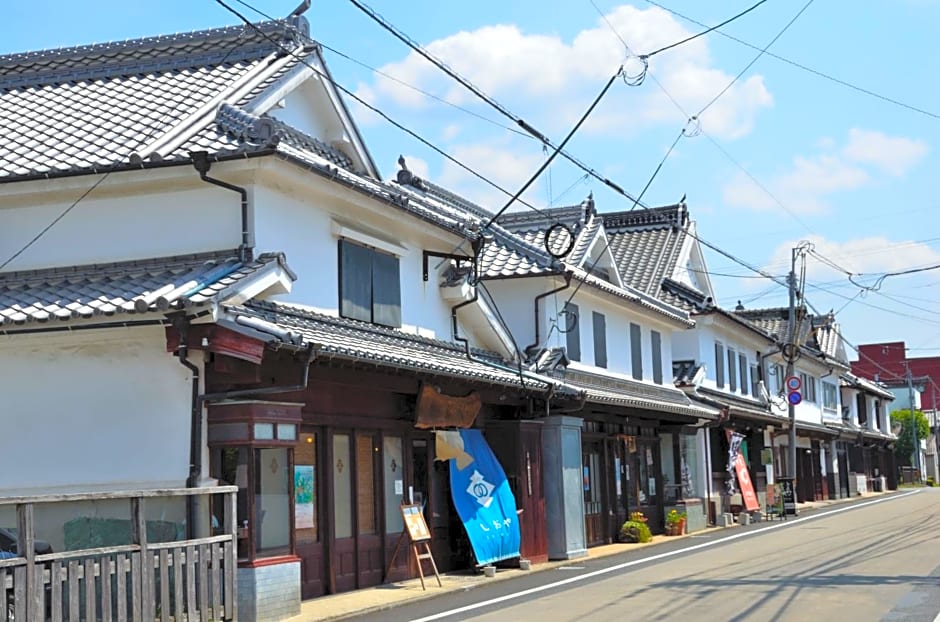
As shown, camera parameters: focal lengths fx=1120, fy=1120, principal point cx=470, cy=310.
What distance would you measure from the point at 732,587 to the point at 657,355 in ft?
53.9

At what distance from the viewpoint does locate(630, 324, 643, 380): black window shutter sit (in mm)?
29870

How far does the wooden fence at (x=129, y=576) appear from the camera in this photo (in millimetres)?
9906

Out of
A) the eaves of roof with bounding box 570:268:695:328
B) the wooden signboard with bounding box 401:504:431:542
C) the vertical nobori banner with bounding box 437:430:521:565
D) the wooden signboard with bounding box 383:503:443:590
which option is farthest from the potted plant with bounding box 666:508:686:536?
the wooden signboard with bounding box 401:504:431:542

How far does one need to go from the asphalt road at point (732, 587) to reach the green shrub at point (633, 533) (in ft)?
6.20

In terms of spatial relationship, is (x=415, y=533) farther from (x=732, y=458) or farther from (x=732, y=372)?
(x=732, y=372)

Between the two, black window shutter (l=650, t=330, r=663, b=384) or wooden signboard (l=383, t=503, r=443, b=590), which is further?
black window shutter (l=650, t=330, r=663, b=384)

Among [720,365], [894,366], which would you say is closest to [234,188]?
[720,365]

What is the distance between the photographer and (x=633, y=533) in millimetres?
27312

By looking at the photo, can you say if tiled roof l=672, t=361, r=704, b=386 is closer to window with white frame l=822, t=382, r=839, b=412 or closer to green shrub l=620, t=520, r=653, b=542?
green shrub l=620, t=520, r=653, b=542

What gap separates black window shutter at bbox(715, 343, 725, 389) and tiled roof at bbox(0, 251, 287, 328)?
1040 inches

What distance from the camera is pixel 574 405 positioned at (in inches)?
885

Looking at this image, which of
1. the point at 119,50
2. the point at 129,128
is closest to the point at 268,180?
the point at 129,128

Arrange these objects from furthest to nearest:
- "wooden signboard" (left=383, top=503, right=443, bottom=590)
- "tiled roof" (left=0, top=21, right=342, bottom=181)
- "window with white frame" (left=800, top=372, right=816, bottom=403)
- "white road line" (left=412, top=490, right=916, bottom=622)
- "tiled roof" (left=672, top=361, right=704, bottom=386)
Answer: "window with white frame" (left=800, top=372, right=816, bottom=403) → "tiled roof" (left=672, top=361, right=704, bottom=386) → "wooden signboard" (left=383, top=503, right=443, bottom=590) → "tiled roof" (left=0, top=21, right=342, bottom=181) → "white road line" (left=412, top=490, right=916, bottom=622)

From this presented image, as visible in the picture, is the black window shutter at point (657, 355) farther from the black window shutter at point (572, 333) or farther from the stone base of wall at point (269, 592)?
the stone base of wall at point (269, 592)
